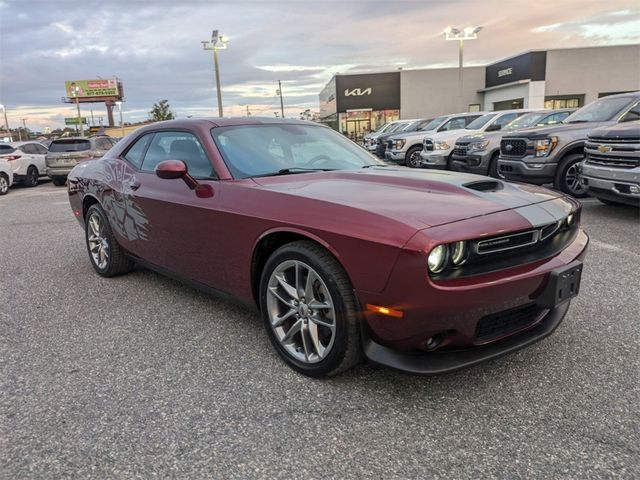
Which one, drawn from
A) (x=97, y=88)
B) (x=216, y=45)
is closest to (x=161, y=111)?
(x=97, y=88)

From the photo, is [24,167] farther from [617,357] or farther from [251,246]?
[617,357]

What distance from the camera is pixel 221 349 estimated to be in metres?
3.21

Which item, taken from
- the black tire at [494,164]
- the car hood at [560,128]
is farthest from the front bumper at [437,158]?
the car hood at [560,128]

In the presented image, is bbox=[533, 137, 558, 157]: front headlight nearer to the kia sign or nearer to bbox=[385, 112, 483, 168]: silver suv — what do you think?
bbox=[385, 112, 483, 168]: silver suv

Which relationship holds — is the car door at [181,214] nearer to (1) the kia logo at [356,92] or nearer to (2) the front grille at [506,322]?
(2) the front grille at [506,322]

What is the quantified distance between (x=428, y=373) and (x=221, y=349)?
4.83ft

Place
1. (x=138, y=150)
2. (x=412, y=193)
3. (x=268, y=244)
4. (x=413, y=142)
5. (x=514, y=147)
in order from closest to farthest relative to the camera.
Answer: (x=412, y=193) < (x=268, y=244) < (x=138, y=150) < (x=514, y=147) < (x=413, y=142)

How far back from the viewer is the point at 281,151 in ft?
11.8

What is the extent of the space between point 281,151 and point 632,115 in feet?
21.9

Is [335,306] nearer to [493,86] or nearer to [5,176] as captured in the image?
[5,176]

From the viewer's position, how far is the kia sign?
1569 inches

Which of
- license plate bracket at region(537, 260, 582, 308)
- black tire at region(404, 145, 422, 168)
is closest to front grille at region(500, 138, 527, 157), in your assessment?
black tire at region(404, 145, 422, 168)

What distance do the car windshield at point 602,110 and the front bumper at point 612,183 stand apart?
1.68 metres

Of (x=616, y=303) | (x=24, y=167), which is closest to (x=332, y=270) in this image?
(x=616, y=303)
